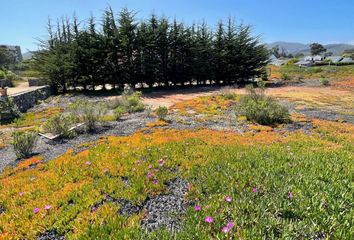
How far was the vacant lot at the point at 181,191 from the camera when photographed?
3320 mm

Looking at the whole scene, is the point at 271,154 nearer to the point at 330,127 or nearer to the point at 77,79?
the point at 330,127

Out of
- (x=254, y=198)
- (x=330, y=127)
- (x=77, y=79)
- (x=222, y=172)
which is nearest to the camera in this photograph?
(x=254, y=198)

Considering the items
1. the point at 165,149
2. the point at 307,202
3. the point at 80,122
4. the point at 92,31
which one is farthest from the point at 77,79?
the point at 307,202

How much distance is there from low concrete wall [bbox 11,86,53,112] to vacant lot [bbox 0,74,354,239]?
9.17 meters

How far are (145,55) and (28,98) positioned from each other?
483 inches

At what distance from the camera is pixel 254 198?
3.94 meters

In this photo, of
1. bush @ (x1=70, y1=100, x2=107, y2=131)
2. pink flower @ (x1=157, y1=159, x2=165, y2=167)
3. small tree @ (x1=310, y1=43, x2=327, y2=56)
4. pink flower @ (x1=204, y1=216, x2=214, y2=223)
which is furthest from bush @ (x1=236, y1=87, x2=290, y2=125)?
small tree @ (x1=310, y1=43, x2=327, y2=56)

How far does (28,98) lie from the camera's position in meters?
17.8

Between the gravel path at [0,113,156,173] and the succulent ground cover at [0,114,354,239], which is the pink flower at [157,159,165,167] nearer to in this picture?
the succulent ground cover at [0,114,354,239]

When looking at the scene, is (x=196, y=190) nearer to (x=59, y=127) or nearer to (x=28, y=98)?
(x=59, y=127)

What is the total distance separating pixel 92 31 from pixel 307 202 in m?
25.9

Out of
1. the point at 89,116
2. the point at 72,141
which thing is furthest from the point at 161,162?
the point at 89,116

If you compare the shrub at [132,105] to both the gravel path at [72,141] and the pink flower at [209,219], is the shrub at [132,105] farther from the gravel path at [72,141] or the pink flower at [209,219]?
the pink flower at [209,219]

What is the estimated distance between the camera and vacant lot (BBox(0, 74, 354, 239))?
3320 mm
